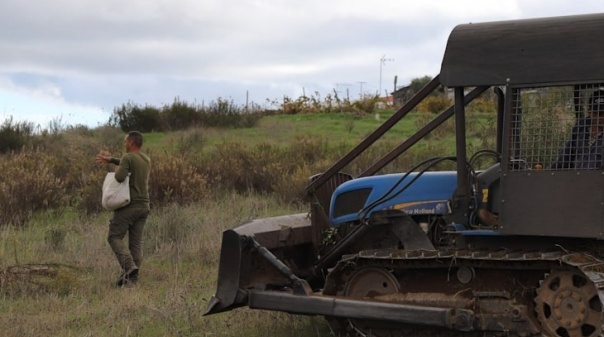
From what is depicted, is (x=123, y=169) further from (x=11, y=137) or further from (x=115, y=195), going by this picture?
(x=11, y=137)

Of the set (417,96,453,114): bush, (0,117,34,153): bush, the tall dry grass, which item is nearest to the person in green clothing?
the tall dry grass

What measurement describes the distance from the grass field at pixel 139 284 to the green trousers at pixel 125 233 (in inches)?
10.8

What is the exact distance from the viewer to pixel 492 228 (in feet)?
21.1

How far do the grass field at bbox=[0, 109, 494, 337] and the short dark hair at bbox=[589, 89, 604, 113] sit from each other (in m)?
3.09

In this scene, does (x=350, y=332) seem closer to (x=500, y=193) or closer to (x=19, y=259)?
(x=500, y=193)

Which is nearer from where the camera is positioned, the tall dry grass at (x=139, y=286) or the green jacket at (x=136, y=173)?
the tall dry grass at (x=139, y=286)

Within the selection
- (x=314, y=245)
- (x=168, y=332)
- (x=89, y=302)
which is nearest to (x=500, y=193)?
(x=314, y=245)

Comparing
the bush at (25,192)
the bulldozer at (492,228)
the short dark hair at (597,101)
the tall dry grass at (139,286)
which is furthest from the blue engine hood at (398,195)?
the bush at (25,192)

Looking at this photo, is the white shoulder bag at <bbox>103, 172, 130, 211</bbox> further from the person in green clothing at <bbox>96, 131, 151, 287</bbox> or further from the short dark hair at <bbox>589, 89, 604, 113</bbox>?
the short dark hair at <bbox>589, 89, 604, 113</bbox>

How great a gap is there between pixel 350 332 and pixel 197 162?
39.6 ft

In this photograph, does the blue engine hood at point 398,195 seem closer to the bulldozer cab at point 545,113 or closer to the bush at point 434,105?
the bulldozer cab at point 545,113

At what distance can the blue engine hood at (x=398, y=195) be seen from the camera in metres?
7.03

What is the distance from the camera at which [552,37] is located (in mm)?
6109

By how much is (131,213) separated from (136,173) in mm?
450
